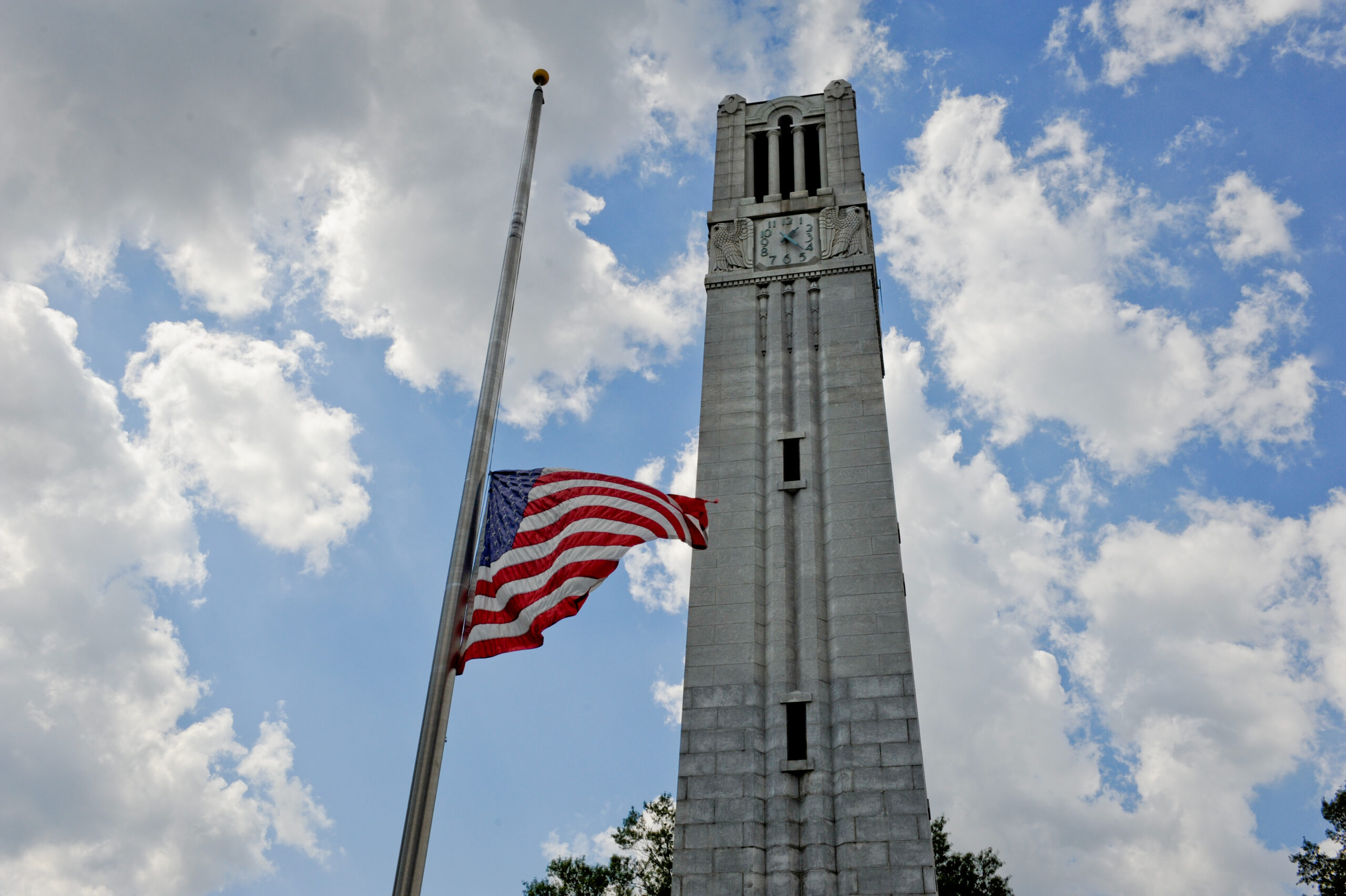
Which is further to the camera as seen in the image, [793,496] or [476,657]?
[793,496]

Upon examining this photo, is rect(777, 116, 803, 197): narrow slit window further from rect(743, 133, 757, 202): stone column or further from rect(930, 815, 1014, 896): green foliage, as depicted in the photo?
rect(930, 815, 1014, 896): green foliage

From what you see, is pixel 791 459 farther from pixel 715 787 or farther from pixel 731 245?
pixel 715 787

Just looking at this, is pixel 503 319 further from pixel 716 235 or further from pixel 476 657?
pixel 716 235

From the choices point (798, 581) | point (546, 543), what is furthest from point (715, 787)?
point (546, 543)

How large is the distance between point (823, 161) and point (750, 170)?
2.72 m

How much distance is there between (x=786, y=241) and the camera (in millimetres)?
35812

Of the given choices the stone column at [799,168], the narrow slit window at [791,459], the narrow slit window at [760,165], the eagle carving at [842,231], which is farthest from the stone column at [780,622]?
the narrow slit window at [760,165]

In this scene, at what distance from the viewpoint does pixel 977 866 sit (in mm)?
51719

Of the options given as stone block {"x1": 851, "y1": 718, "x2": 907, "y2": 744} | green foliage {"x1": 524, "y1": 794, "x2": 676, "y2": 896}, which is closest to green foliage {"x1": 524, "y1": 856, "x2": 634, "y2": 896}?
green foliage {"x1": 524, "y1": 794, "x2": 676, "y2": 896}

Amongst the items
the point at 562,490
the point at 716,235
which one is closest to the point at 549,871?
the point at 716,235

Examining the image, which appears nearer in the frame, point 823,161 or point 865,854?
point 865,854

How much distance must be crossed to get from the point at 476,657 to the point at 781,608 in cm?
1501

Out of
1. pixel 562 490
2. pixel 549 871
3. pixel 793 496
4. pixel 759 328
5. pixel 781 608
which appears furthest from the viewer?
pixel 549 871

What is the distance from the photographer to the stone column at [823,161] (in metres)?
36.9
